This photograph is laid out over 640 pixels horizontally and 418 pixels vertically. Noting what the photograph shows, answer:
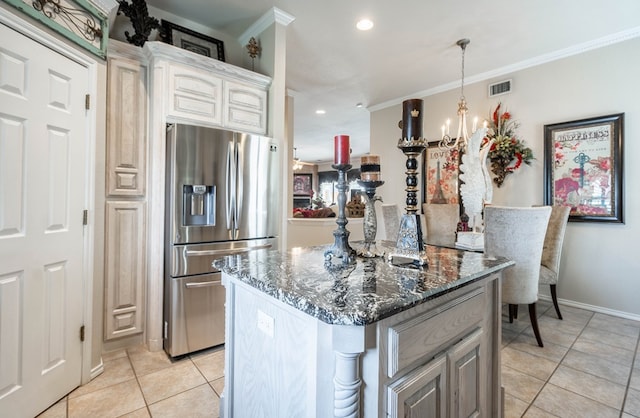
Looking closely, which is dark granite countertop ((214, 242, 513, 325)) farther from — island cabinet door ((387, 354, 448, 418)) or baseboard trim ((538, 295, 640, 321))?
baseboard trim ((538, 295, 640, 321))

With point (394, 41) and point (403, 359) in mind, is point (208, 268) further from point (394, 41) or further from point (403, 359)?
point (394, 41)

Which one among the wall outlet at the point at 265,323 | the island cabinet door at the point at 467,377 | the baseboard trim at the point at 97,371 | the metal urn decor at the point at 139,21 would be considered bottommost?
the baseboard trim at the point at 97,371

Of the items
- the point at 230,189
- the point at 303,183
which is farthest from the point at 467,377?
the point at 303,183

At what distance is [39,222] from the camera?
1.57 metres

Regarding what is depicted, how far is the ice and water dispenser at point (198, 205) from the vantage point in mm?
2186

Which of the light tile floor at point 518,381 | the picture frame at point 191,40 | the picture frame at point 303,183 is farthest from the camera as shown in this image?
the picture frame at point 303,183

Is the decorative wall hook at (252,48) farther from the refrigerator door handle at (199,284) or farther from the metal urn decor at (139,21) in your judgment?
the refrigerator door handle at (199,284)

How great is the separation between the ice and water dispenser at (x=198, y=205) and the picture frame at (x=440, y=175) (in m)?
3.14

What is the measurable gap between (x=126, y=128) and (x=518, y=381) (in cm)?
330

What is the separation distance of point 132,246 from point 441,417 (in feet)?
7.61

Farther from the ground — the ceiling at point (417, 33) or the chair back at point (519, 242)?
the ceiling at point (417, 33)

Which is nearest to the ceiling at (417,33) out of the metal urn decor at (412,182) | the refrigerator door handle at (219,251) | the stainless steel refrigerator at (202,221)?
the stainless steel refrigerator at (202,221)

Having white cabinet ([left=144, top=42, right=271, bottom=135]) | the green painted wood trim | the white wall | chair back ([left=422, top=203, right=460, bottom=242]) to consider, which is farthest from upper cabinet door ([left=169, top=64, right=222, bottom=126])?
the white wall

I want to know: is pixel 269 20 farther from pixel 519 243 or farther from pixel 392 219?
pixel 519 243
